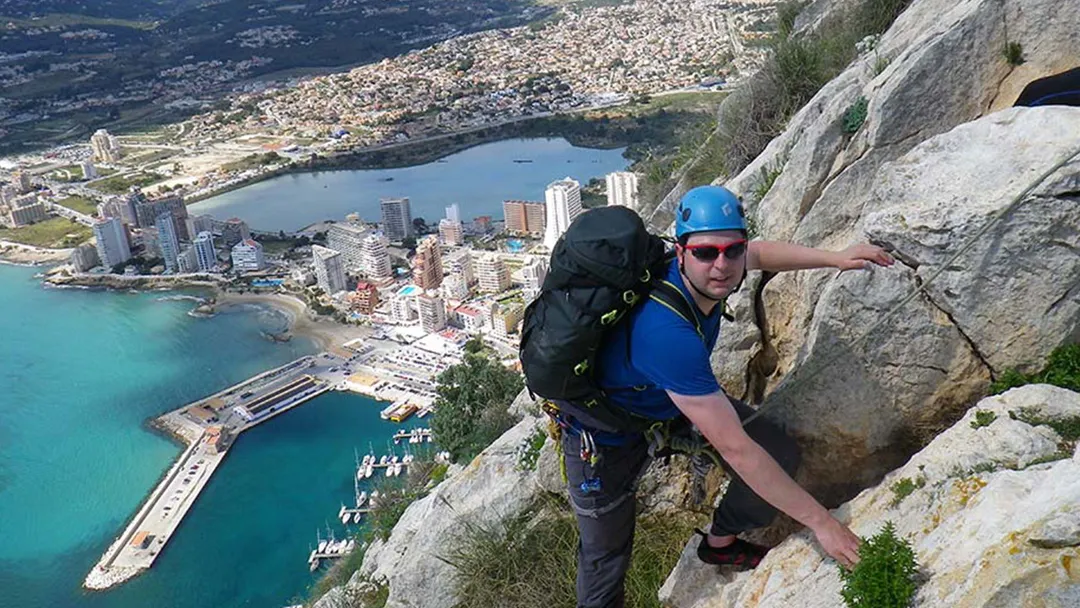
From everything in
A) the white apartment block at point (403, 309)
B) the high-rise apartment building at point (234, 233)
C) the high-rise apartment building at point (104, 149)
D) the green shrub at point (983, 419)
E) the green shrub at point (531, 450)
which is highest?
the green shrub at point (983, 419)

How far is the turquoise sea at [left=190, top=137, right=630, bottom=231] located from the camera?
3812cm

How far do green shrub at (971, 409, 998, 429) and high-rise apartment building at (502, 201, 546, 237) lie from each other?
30.9 meters

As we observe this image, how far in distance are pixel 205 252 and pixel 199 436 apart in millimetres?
16075

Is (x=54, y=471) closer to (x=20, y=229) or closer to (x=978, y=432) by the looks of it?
(x=978, y=432)

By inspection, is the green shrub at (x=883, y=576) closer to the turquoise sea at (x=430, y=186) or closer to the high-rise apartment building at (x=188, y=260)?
the turquoise sea at (x=430, y=186)

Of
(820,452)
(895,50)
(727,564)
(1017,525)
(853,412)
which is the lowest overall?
(727,564)

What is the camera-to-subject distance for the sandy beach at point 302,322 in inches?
1027

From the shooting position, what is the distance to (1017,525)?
1445 millimetres

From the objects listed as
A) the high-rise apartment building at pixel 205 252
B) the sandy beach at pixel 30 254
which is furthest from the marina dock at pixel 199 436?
the sandy beach at pixel 30 254

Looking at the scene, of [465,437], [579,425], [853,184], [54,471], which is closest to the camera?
[579,425]

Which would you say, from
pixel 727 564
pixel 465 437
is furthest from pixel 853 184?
pixel 465 437

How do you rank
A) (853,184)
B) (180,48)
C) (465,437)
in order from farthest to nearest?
(180,48) → (465,437) → (853,184)

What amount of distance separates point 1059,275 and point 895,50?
1961mm

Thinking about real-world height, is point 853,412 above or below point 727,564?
above
